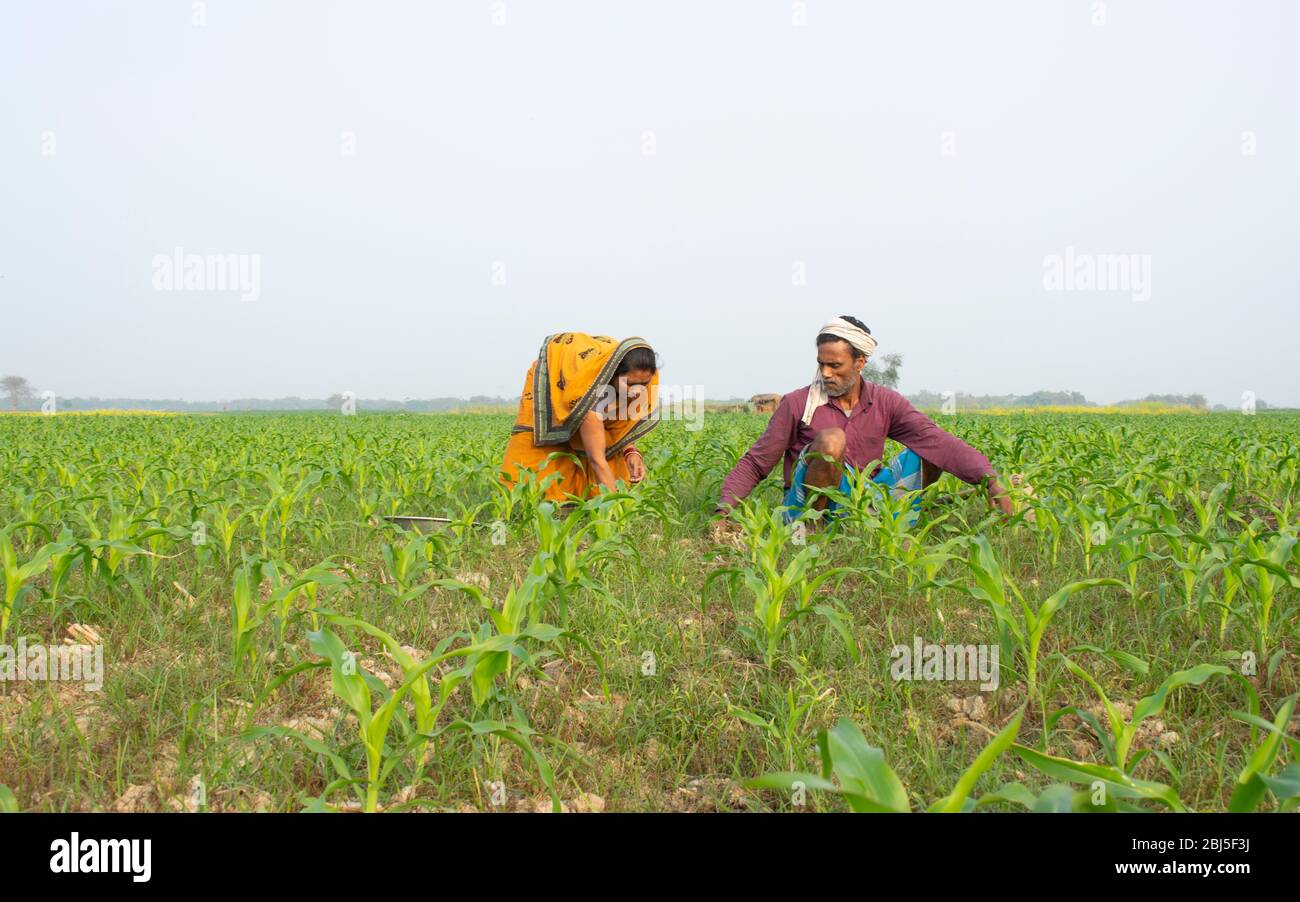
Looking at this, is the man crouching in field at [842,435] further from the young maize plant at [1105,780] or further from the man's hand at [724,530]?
the young maize plant at [1105,780]

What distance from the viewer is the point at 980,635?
2.90 m

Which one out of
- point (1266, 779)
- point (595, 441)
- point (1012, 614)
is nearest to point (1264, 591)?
point (1012, 614)

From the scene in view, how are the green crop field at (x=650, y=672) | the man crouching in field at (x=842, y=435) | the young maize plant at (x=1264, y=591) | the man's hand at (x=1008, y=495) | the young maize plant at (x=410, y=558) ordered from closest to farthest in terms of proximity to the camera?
the green crop field at (x=650, y=672)
the young maize plant at (x=1264, y=591)
the young maize plant at (x=410, y=558)
the man's hand at (x=1008, y=495)
the man crouching in field at (x=842, y=435)

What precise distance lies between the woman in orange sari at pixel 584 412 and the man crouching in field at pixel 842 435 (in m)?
0.88

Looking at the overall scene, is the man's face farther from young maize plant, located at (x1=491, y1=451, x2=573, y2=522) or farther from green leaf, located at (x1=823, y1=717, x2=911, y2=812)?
green leaf, located at (x1=823, y1=717, x2=911, y2=812)

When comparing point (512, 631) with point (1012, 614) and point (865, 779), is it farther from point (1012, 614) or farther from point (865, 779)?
point (1012, 614)

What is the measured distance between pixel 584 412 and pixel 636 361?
1.59 feet

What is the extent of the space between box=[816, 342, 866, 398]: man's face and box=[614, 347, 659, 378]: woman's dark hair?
1.09m

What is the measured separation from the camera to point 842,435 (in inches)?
178

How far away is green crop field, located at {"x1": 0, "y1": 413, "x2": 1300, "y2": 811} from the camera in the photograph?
1.87 m

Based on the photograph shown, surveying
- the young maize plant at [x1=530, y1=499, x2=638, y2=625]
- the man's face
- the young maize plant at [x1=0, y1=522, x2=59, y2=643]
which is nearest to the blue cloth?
the man's face

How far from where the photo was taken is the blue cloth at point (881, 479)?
463 cm

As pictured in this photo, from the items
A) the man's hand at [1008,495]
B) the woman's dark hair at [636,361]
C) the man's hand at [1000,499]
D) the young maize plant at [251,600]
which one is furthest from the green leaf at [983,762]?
the woman's dark hair at [636,361]
